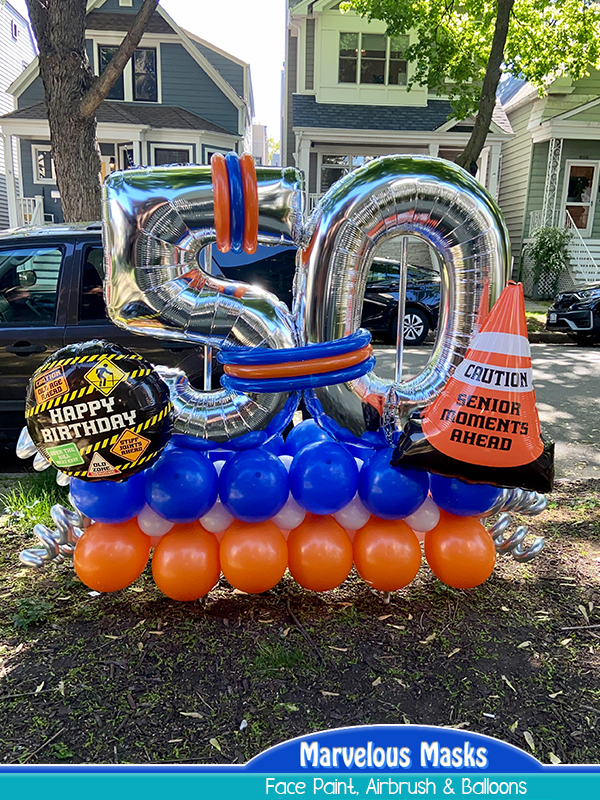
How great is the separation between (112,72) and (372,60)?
570 inches

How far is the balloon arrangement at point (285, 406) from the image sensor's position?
2455mm

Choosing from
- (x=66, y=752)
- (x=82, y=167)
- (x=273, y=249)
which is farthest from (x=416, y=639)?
(x=82, y=167)

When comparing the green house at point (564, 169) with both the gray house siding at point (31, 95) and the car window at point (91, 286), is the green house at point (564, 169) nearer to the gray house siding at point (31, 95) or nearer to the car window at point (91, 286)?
the gray house siding at point (31, 95)

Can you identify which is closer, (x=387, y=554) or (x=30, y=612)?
(x=387, y=554)

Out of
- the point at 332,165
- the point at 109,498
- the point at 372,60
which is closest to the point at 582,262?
the point at 332,165

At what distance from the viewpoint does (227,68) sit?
20.1 m

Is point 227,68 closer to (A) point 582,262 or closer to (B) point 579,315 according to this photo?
(A) point 582,262

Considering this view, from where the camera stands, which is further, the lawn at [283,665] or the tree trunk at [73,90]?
the tree trunk at [73,90]

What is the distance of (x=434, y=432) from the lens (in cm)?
251

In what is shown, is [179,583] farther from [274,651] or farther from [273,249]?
[273,249]

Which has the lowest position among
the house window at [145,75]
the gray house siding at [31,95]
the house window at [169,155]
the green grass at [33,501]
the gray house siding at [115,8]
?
the green grass at [33,501]

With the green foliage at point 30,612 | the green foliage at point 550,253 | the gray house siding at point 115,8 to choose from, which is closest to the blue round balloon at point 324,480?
the green foliage at point 30,612

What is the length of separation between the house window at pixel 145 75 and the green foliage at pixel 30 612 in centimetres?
1872

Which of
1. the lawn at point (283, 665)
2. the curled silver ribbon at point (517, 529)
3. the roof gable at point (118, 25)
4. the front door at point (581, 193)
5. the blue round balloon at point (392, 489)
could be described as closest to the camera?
the lawn at point (283, 665)
